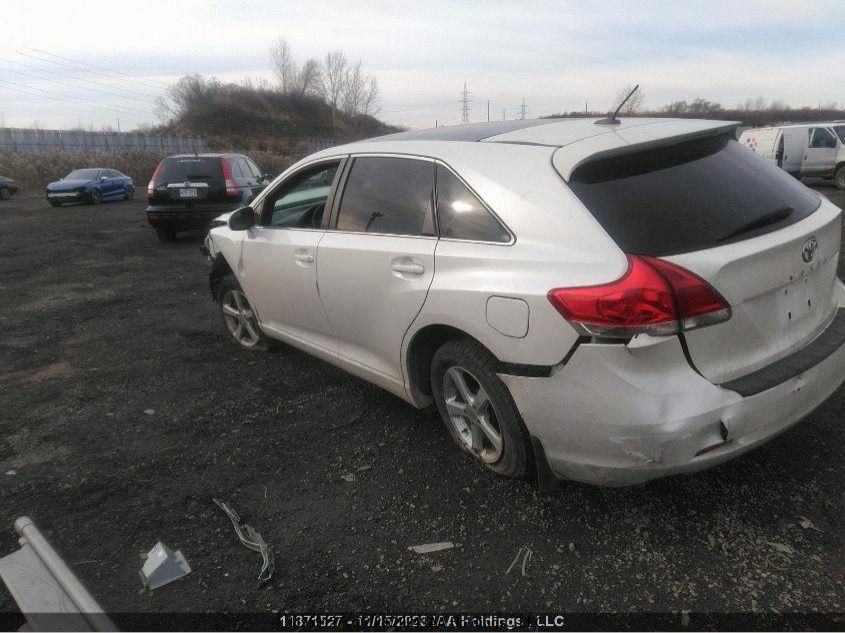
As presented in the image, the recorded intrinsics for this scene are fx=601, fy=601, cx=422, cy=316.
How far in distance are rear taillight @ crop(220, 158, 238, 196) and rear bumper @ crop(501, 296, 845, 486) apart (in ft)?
30.1

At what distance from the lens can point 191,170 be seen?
10.5 metres

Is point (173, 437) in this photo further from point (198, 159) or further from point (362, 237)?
point (198, 159)

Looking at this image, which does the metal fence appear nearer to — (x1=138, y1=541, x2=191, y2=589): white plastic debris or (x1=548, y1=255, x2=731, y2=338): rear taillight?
(x1=138, y1=541, x2=191, y2=589): white plastic debris

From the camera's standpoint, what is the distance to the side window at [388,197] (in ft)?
9.78

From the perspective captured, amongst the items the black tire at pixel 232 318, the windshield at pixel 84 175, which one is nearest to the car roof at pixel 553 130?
the black tire at pixel 232 318

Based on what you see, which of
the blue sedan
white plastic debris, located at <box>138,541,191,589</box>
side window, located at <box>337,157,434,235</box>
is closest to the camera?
white plastic debris, located at <box>138,541,191,589</box>

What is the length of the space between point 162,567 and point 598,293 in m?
2.01

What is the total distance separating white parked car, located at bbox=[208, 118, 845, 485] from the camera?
7.07 feet

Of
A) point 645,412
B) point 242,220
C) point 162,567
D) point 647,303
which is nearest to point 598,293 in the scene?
point 647,303

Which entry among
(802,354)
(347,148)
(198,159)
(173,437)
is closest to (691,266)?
(802,354)

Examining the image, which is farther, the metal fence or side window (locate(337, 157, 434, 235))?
the metal fence

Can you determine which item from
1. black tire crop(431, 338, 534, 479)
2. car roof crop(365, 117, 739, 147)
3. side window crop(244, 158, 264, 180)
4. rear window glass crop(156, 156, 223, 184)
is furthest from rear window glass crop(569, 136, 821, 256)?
side window crop(244, 158, 264, 180)

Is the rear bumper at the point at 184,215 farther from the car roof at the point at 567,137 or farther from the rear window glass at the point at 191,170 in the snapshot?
the car roof at the point at 567,137

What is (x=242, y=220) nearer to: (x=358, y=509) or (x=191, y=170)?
(x=358, y=509)
